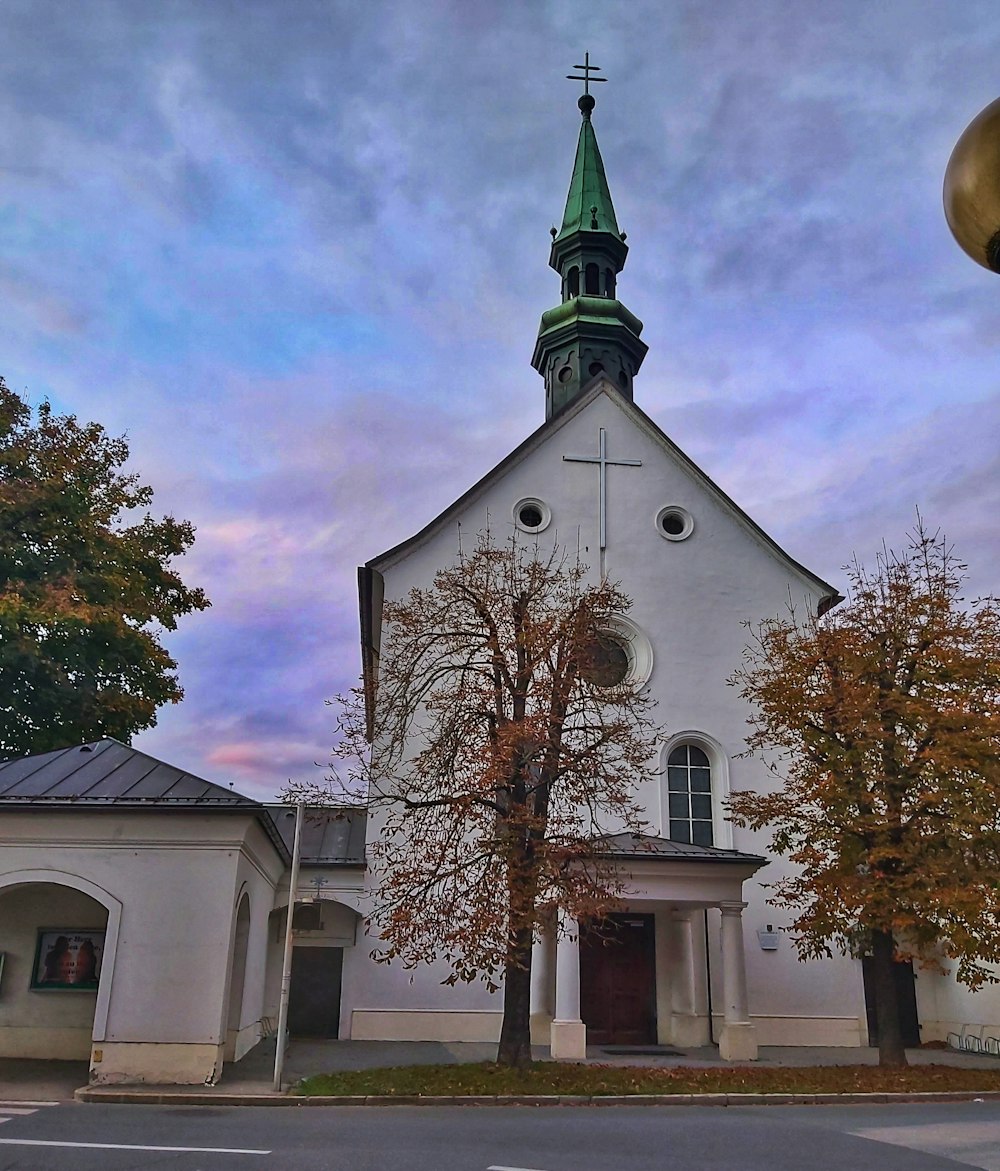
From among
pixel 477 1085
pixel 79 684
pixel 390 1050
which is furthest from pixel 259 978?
pixel 79 684

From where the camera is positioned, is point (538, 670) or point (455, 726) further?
point (538, 670)

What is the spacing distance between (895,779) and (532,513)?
1018cm

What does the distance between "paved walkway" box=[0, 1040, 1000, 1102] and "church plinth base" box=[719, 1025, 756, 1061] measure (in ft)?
0.82

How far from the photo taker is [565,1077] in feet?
45.5

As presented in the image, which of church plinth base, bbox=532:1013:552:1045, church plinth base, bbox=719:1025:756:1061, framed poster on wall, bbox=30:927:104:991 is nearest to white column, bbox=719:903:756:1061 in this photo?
church plinth base, bbox=719:1025:756:1061

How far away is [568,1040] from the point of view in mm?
16797

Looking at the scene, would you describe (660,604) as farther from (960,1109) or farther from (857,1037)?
(960,1109)

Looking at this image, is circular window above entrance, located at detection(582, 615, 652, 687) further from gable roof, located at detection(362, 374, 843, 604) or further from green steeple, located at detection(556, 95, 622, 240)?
green steeple, located at detection(556, 95, 622, 240)

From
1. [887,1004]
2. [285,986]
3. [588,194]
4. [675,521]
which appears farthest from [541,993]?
[588,194]

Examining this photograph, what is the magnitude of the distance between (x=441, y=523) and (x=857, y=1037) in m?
13.7

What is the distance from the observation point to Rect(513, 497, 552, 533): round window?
2344cm

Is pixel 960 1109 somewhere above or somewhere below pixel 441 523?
below

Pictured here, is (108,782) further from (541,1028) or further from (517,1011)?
(541,1028)

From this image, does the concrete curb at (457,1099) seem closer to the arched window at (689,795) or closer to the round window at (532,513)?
the arched window at (689,795)
